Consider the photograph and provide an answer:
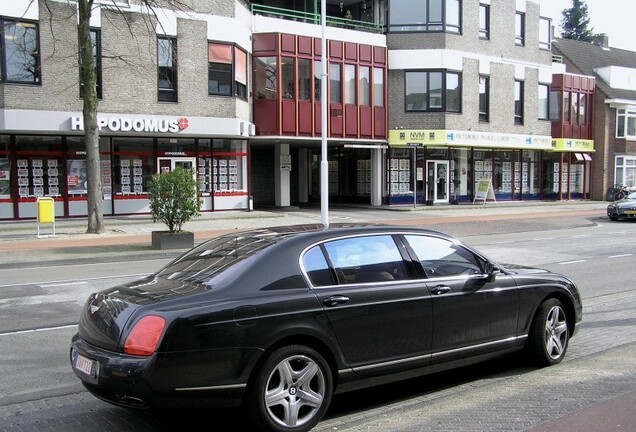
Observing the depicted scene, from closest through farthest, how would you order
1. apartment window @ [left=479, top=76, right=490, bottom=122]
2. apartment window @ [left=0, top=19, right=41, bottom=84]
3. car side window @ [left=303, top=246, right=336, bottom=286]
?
car side window @ [left=303, top=246, right=336, bottom=286] → apartment window @ [left=0, top=19, right=41, bottom=84] → apartment window @ [left=479, top=76, right=490, bottom=122]

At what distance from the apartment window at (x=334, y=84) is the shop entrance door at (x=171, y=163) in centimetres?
756

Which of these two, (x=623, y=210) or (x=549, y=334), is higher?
(x=549, y=334)

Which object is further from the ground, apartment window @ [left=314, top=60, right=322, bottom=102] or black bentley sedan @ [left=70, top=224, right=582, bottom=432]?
apartment window @ [left=314, top=60, right=322, bottom=102]

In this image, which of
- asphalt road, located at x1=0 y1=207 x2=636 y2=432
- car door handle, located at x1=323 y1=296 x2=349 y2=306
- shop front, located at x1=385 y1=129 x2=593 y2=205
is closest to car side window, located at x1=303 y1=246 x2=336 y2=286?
car door handle, located at x1=323 y1=296 x2=349 y2=306

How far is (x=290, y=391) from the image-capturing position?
168 inches

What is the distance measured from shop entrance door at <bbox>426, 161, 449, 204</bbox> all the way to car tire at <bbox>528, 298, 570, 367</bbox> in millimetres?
26561

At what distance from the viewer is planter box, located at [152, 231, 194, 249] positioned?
15.9 m

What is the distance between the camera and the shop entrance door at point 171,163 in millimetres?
24938

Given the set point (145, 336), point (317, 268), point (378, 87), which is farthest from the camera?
point (378, 87)

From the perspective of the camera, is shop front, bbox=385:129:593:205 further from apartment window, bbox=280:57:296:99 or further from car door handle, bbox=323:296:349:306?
car door handle, bbox=323:296:349:306

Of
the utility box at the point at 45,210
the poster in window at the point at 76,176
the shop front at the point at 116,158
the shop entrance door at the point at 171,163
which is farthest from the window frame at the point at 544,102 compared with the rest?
the utility box at the point at 45,210

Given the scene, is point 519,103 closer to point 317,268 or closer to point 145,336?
point 317,268

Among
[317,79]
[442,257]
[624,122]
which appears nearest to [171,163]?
[317,79]

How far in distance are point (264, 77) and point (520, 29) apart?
54.4 feet
